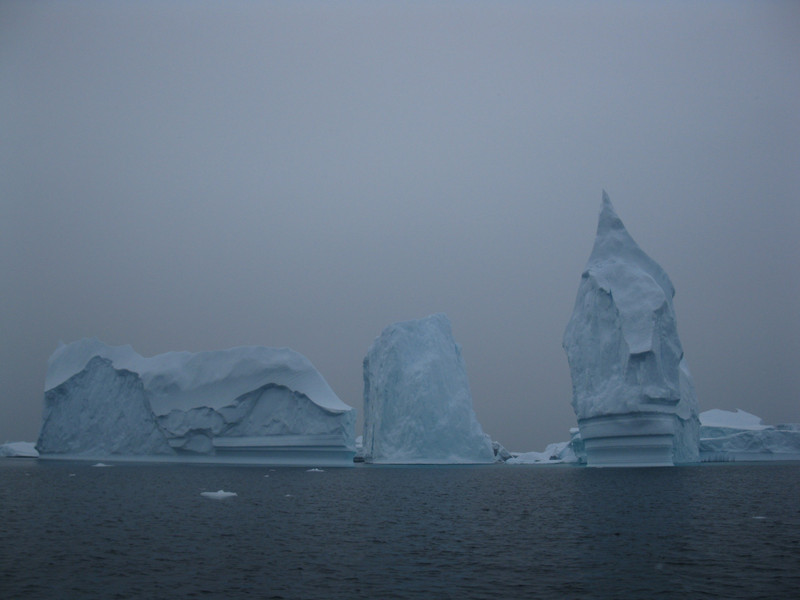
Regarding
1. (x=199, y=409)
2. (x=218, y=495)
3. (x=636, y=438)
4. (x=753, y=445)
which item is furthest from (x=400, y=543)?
(x=753, y=445)

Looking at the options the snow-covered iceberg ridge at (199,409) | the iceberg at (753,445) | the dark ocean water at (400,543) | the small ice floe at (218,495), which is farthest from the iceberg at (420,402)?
the small ice floe at (218,495)

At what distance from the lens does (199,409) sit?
3325cm

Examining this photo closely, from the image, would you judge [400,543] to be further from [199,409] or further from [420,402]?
[199,409]

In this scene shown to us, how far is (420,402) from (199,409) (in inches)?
411

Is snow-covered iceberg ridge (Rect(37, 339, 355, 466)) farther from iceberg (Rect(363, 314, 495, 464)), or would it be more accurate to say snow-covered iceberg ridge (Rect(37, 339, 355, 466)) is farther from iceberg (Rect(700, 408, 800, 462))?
iceberg (Rect(700, 408, 800, 462))

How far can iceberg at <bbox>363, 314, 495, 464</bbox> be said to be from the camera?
3481 centimetres

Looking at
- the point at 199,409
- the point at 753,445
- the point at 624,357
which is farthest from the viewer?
the point at 753,445

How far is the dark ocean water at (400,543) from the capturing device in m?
8.50

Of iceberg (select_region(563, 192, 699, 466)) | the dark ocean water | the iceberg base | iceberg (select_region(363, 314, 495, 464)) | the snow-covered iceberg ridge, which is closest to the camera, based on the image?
the dark ocean water

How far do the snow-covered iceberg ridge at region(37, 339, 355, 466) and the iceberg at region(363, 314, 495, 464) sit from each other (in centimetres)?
200

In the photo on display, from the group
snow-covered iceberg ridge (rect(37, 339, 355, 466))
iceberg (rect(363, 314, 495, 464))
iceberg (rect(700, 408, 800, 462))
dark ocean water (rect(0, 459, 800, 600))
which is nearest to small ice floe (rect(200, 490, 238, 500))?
dark ocean water (rect(0, 459, 800, 600))

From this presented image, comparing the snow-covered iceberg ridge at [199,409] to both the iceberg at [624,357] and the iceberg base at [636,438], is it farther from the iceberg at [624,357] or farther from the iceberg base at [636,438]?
the iceberg base at [636,438]

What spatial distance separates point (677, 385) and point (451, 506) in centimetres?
1462

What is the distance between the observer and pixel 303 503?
17609 millimetres
